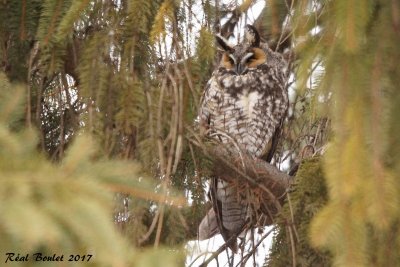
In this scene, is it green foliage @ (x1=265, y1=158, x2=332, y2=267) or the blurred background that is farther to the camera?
green foliage @ (x1=265, y1=158, x2=332, y2=267)

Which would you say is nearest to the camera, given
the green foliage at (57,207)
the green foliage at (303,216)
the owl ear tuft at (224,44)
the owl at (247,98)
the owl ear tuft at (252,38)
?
the green foliage at (57,207)

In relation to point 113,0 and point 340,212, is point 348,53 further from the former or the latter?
point 113,0

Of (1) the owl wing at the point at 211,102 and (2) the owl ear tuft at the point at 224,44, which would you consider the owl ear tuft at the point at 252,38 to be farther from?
(1) the owl wing at the point at 211,102

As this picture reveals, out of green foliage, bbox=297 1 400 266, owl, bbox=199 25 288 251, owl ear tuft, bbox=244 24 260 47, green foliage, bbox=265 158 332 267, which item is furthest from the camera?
owl ear tuft, bbox=244 24 260 47

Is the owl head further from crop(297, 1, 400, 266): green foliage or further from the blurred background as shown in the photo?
crop(297, 1, 400, 266): green foliage

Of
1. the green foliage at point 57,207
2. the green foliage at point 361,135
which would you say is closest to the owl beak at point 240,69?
the green foliage at point 361,135

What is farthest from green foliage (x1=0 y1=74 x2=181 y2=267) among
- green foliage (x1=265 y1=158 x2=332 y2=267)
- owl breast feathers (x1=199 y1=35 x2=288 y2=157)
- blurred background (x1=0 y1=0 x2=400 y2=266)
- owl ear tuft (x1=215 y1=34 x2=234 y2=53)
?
owl breast feathers (x1=199 y1=35 x2=288 y2=157)

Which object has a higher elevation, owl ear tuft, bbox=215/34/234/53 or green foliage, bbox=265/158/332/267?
owl ear tuft, bbox=215/34/234/53

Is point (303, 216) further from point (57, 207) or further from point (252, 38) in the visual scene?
point (252, 38)

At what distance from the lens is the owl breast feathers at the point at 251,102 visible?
370 centimetres

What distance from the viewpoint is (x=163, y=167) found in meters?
1.60

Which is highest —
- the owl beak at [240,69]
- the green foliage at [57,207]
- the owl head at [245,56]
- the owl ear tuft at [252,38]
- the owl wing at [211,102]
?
the owl ear tuft at [252,38]

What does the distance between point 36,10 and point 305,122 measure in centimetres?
141

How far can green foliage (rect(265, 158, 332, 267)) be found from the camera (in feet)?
6.77
